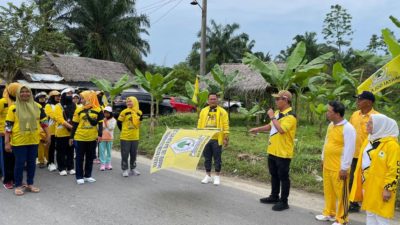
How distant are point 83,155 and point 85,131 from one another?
46 centimetres

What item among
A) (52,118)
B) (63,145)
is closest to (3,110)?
(52,118)

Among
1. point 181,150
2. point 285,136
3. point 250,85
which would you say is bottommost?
point 181,150

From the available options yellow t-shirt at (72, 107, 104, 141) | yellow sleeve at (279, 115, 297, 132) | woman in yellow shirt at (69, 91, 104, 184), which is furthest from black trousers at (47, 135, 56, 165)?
yellow sleeve at (279, 115, 297, 132)

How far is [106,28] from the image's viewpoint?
3444 centimetres

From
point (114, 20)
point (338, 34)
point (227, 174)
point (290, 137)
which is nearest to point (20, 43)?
point (114, 20)

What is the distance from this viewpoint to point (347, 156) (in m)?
4.76

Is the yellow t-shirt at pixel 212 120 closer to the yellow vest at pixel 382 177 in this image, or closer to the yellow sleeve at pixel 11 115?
the yellow vest at pixel 382 177

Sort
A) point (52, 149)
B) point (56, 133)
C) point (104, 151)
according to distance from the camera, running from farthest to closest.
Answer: point (104, 151) < point (52, 149) < point (56, 133)

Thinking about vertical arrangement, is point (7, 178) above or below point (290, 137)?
below

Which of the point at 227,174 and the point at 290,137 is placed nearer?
the point at 290,137

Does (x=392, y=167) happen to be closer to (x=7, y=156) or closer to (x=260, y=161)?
(x=260, y=161)

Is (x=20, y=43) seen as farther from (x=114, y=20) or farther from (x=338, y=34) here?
(x=338, y=34)

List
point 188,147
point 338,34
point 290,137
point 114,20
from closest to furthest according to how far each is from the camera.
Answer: point 290,137
point 188,147
point 114,20
point 338,34

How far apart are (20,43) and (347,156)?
20.4 m
